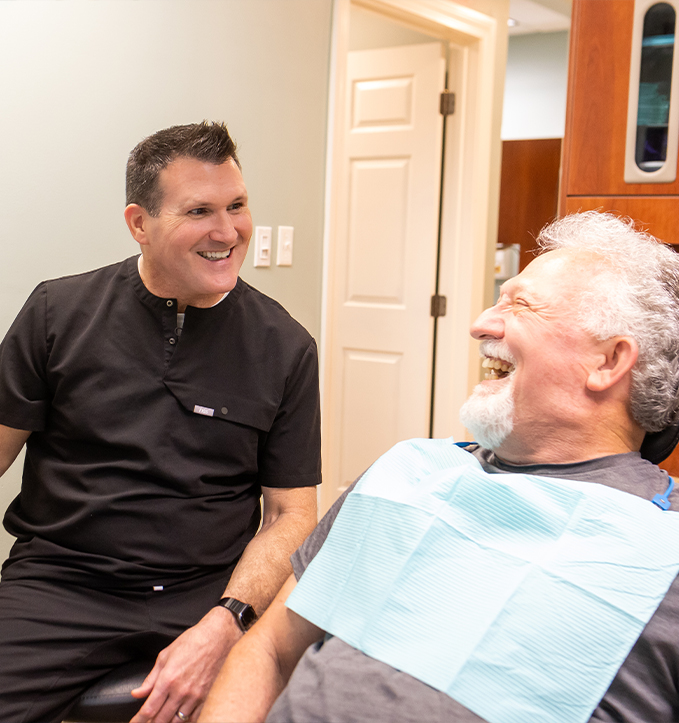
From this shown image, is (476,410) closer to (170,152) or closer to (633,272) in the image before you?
(633,272)

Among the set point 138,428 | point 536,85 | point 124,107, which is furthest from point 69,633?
point 536,85

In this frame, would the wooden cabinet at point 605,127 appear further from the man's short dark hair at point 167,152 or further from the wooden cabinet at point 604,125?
the man's short dark hair at point 167,152

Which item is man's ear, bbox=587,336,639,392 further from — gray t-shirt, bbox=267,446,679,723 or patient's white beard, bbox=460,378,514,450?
gray t-shirt, bbox=267,446,679,723

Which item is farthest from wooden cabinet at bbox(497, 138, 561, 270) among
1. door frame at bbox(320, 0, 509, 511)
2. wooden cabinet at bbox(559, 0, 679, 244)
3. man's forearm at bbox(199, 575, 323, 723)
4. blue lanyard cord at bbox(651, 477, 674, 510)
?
man's forearm at bbox(199, 575, 323, 723)

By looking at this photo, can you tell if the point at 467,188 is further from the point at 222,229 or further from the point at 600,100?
the point at 222,229

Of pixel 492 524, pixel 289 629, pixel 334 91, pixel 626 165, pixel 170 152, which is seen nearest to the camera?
pixel 492 524

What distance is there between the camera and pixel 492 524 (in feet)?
3.30

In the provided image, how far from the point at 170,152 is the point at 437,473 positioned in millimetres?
856

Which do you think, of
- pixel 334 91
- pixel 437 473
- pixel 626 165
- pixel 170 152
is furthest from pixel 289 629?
pixel 334 91

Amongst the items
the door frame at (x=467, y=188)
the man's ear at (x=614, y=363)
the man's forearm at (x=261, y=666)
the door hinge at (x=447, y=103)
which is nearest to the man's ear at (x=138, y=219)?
the man's forearm at (x=261, y=666)

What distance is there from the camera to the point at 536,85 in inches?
227

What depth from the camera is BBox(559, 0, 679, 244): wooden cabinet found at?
1.79 metres

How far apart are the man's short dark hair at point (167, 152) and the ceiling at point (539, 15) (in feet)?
Result: 12.1

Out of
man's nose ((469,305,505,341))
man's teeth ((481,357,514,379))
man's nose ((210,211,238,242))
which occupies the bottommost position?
man's teeth ((481,357,514,379))
